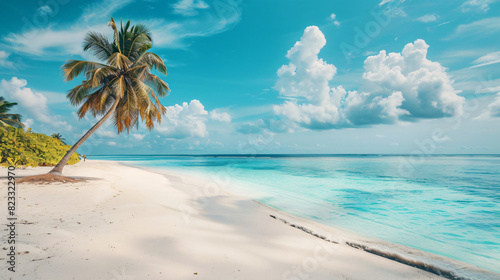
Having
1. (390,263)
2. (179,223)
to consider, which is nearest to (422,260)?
(390,263)

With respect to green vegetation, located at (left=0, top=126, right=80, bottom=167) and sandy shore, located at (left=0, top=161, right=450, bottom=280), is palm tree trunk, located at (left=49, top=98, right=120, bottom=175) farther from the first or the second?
sandy shore, located at (left=0, top=161, right=450, bottom=280)

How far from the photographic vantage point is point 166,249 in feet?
11.5

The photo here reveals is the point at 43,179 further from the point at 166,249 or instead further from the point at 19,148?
the point at 166,249

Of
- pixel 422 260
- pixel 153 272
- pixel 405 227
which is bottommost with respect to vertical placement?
pixel 405 227

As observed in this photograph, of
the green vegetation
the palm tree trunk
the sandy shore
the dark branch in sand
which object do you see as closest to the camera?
the sandy shore

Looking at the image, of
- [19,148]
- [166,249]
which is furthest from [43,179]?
[166,249]

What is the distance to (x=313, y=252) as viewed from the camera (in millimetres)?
3863

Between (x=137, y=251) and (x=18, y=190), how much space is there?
22.8 feet

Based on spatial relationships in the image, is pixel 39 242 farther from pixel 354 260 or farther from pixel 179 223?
pixel 354 260

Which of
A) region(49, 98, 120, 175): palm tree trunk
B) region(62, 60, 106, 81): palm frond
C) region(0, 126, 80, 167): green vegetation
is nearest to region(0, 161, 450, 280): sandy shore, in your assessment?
region(49, 98, 120, 175): palm tree trunk

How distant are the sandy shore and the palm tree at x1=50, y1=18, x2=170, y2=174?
22.0ft

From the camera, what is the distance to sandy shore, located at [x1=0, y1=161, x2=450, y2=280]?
2777mm

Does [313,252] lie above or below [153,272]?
below

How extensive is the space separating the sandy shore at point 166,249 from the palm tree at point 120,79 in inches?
264
